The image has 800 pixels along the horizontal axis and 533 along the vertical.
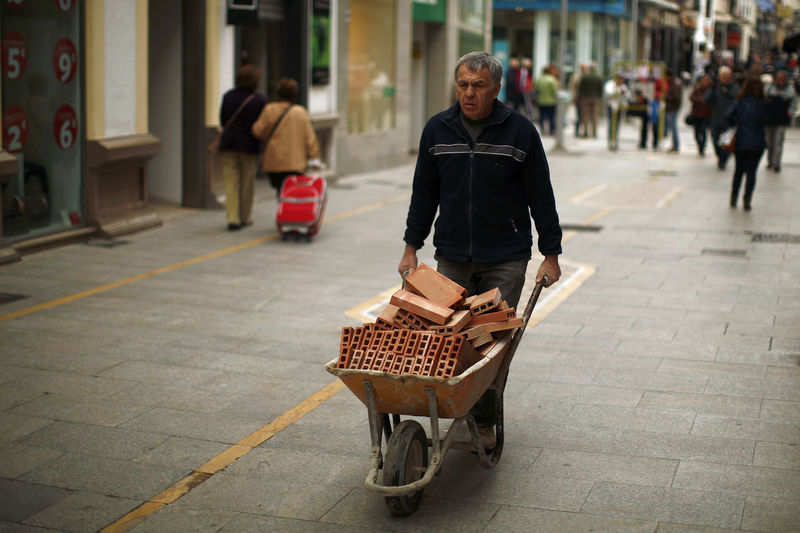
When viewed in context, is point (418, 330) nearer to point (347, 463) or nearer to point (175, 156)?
point (347, 463)

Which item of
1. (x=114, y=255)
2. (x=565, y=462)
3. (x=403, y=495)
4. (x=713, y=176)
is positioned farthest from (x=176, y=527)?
(x=713, y=176)

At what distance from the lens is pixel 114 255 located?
11.1 m

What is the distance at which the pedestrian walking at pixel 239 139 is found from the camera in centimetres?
1246

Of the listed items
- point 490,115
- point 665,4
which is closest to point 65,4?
point 490,115

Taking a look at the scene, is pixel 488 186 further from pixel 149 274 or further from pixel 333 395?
pixel 149 274

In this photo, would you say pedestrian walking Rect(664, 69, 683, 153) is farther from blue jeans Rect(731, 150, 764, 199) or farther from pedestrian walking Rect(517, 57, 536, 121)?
blue jeans Rect(731, 150, 764, 199)

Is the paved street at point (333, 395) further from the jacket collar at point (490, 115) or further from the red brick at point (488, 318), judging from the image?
the jacket collar at point (490, 115)

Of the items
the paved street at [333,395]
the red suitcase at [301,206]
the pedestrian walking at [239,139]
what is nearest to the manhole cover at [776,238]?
the paved street at [333,395]

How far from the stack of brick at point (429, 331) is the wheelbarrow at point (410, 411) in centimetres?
6

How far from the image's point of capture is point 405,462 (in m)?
4.59

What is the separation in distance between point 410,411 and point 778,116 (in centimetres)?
1650

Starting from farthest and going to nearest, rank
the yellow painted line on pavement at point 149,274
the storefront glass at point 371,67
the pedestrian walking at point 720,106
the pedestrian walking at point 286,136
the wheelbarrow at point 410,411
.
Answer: the pedestrian walking at point 720,106 → the storefront glass at point 371,67 → the pedestrian walking at point 286,136 → the yellow painted line on pavement at point 149,274 → the wheelbarrow at point 410,411

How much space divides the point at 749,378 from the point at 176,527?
13.0ft

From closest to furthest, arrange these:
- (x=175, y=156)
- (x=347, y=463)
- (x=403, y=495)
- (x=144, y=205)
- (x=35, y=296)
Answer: (x=403, y=495), (x=347, y=463), (x=35, y=296), (x=144, y=205), (x=175, y=156)
